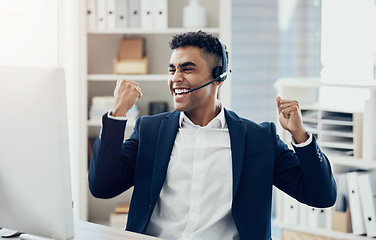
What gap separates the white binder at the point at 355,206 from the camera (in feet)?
9.72

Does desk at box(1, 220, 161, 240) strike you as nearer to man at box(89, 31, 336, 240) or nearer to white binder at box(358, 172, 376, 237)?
man at box(89, 31, 336, 240)

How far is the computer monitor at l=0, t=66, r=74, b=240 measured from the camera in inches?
49.4

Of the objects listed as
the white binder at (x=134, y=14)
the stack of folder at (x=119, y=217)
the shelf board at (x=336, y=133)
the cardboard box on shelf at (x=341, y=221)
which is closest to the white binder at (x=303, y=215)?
the cardboard box on shelf at (x=341, y=221)

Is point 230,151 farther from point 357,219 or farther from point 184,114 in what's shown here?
point 357,219

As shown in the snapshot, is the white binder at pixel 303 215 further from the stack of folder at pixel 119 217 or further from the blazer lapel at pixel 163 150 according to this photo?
the blazer lapel at pixel 163 150

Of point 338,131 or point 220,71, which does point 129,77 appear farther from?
point 220,71

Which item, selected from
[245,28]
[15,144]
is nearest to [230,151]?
[15,144]

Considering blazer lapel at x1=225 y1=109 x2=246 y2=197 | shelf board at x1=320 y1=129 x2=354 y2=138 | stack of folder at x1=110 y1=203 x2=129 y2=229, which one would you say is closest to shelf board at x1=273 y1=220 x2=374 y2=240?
shelf board at x1=320 y1=129 x2=354 y2=138

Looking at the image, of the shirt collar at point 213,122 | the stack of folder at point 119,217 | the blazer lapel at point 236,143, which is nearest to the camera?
the blazer lapel at point 236,143

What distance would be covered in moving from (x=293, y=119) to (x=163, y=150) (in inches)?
16.8

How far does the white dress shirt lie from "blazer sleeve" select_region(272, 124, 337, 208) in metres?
0.18

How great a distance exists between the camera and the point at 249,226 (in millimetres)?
1705

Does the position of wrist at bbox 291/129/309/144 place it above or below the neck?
below

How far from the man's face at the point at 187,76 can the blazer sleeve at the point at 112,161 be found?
7.7 inches
